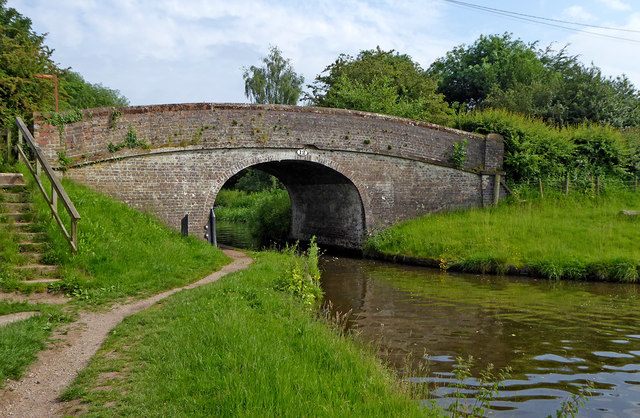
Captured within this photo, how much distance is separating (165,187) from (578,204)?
41.7 ft

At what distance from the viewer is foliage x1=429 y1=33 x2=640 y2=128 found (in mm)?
21344

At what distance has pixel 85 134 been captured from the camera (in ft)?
39.5

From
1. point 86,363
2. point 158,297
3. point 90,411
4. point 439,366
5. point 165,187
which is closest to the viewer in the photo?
point 90,411

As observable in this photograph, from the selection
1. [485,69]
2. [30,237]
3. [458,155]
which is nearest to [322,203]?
[458,155]

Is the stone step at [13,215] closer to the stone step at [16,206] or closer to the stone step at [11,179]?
the stone step at [16,206]

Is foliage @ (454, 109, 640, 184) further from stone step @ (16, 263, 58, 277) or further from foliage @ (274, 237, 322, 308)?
stone step @ (16, 263, 58, 277)

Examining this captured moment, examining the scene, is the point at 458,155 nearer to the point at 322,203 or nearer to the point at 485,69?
the point at 322,203

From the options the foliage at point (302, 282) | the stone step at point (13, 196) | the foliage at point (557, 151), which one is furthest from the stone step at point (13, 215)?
the foliage at point (557, 151)

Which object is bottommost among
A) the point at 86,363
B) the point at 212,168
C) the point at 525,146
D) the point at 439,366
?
the point at 439,366

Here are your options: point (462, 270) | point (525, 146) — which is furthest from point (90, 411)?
point (525, 146)

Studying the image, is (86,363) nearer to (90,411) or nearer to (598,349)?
(90,411)

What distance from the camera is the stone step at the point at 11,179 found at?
9.35 metres

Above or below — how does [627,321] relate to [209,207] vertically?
below

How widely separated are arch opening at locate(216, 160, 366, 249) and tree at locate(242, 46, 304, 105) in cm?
1599
